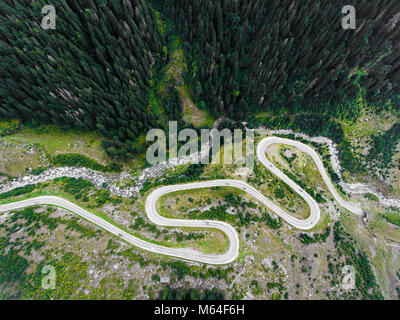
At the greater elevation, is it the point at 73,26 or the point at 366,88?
the point at 73,26

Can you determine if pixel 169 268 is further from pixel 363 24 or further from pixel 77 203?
pixel 363 24

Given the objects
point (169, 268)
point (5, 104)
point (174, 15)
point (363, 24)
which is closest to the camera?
point (169, 268)

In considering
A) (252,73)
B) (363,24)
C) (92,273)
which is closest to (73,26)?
(252,73)

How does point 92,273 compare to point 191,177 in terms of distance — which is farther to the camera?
point 191,177
